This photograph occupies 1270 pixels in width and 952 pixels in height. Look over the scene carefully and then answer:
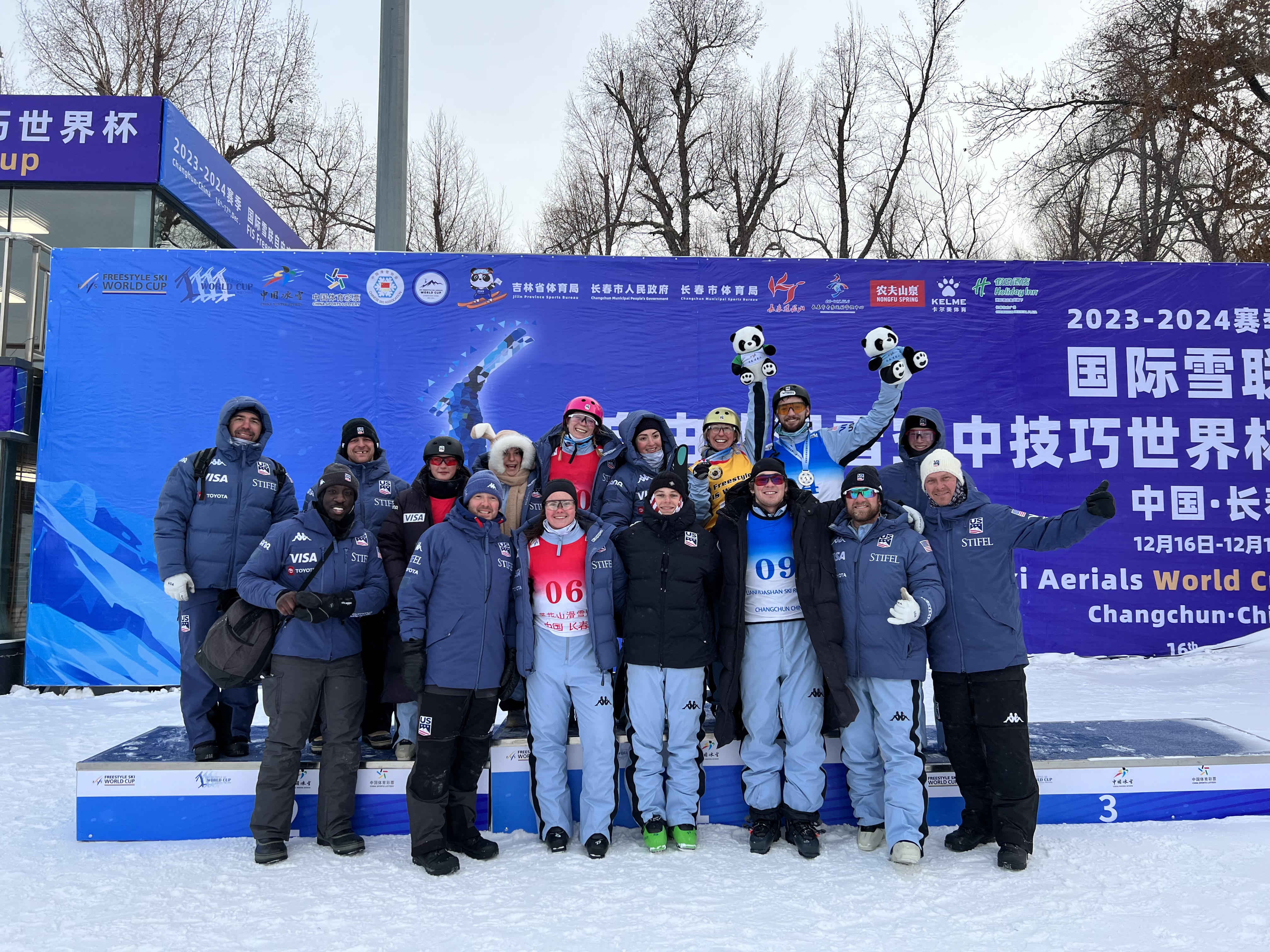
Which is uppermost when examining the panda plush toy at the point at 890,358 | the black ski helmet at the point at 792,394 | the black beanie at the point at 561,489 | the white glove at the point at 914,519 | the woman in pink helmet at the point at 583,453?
the panda plush toy at the point at 890,358

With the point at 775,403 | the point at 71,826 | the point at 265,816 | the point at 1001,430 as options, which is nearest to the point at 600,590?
the point at 775,403

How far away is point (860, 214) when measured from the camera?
16.8 m

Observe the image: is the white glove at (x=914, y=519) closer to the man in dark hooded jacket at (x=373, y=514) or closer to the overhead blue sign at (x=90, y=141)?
the man in dark hooded jacket at (x=373, y=514)

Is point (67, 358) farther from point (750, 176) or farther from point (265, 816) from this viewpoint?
point (750, 176)

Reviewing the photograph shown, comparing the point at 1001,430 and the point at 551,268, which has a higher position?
the point at 551,268

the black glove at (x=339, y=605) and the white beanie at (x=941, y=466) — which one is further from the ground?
the white beanie at (x=941, y=466)

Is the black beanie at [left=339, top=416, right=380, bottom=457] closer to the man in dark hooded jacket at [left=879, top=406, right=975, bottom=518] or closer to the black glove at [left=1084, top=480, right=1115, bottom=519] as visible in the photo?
the man in dark hooded jacket at [left=879, top=406, right=975, bottom=518]

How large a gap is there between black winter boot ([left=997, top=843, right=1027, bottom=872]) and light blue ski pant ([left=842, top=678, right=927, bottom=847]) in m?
0.27

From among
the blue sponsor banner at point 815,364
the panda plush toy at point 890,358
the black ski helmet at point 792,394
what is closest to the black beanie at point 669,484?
the black ski helmet at point 792,394

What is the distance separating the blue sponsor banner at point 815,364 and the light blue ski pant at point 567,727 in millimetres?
3470

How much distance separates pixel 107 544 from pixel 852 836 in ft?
18.5

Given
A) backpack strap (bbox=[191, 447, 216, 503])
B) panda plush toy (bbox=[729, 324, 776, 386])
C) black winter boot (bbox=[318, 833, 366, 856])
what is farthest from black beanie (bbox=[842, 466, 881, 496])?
backpack strap (bbox=[191, 447, 216, 503])

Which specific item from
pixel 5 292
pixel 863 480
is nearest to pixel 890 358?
pixel 863 480

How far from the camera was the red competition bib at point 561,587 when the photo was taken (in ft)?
10.9
